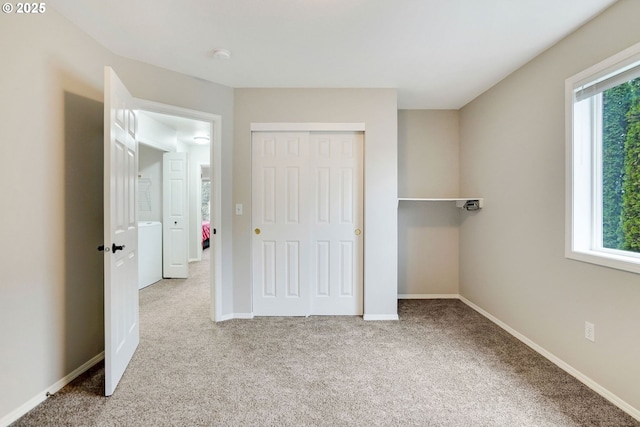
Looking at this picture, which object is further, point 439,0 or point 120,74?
point 120,74

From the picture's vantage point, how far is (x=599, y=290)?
183cm

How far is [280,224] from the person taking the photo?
10.0ft

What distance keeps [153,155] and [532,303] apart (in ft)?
18.1

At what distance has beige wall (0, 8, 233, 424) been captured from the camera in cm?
158

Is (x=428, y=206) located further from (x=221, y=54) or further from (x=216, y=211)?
(x=221, y=54)

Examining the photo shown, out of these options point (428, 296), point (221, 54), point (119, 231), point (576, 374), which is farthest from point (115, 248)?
point (428, 296)

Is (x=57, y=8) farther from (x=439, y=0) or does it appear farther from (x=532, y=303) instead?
(x=532, y=303)

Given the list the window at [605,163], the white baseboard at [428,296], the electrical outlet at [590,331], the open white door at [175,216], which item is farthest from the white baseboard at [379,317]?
the open white door at [175,216]

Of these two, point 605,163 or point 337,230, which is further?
point 337,230

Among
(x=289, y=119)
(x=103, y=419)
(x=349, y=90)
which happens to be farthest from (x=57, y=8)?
(x=103, y=419)

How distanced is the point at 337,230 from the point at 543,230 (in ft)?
5.92

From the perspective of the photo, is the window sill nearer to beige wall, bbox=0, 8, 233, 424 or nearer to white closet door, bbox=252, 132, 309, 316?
white closet door, bbox=252, 132, 309, 316

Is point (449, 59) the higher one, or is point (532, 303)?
point (449, 59)

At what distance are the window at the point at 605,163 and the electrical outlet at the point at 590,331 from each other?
43 centimetres
